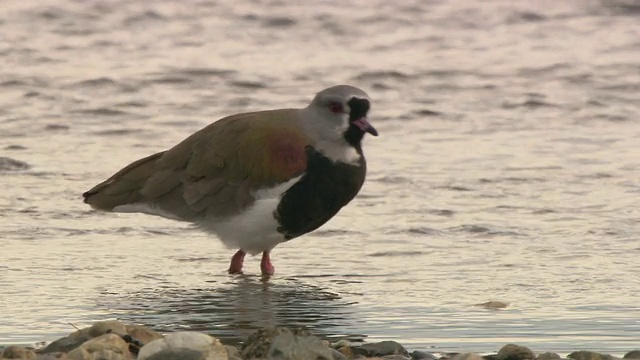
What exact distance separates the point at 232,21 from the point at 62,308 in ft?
32.2

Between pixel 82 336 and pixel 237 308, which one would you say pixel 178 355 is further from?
pixel 237 308

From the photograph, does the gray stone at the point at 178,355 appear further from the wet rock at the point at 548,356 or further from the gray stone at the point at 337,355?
the wet rock at the point at 548,356

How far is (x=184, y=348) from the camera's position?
654 cm

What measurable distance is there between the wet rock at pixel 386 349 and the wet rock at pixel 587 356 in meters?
0.71

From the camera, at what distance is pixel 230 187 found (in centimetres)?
924

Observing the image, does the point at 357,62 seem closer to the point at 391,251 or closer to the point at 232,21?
the point at 232,21

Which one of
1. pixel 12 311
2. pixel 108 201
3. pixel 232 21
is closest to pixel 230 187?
pixel 108 201

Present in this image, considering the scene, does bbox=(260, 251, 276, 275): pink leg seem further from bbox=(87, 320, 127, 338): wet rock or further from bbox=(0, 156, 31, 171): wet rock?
bbox=(0, 156, 31, 171): wet rock

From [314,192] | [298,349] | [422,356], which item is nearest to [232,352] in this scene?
[298,349]

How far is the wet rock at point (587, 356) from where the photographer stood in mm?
6773

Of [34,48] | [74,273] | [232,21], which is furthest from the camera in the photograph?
[232,21]

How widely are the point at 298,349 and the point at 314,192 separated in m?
2.48

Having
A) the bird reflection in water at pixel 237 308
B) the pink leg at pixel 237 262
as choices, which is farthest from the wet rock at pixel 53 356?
the pink leg at pixel 237 262

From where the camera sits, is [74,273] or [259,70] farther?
[259,70]
